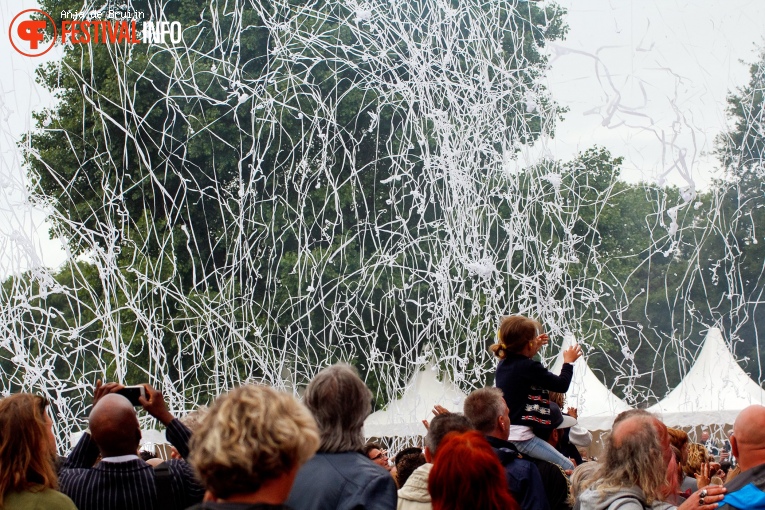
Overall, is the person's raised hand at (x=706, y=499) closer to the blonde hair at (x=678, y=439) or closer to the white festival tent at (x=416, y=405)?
the blonde hair at (x=678, y=439)

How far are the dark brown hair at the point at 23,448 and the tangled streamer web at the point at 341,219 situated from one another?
4268 millimetres

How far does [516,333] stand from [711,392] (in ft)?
11.3

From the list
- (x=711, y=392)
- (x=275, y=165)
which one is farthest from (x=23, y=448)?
(x=711, y=392)

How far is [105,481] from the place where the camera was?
2.00 m

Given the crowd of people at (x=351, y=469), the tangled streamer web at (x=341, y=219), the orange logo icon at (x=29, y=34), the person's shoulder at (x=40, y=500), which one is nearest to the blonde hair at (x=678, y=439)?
the crowd of people at (x=351, y=469)

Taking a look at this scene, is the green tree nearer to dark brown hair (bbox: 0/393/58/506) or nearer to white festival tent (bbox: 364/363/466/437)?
white festival tent (bbox: 364/363/466/437)

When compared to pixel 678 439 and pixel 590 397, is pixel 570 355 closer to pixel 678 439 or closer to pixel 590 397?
pixel 678 439

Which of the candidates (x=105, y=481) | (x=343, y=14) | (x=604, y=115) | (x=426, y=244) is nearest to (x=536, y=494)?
(x=105, y=481)

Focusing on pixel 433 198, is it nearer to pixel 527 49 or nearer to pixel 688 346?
pixel 527 49

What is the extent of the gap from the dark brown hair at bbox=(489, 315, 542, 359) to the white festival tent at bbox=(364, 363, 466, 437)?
3.00 m

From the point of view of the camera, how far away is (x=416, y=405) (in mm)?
6180

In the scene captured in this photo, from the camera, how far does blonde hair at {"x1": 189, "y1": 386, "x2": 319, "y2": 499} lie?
4.01 ft

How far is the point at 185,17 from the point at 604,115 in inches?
129

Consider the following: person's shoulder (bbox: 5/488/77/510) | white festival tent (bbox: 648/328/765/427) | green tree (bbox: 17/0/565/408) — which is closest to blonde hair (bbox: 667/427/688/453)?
person's shoulder (bbox: 5/488/77/510)
